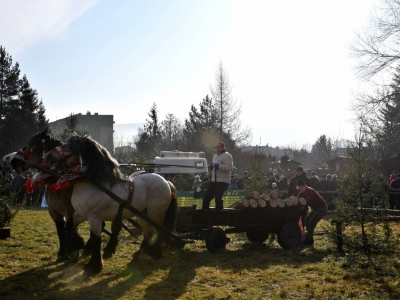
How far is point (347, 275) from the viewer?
7066 millimetres

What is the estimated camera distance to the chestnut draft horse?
8.02 metres

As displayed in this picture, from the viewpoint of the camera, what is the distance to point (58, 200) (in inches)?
325

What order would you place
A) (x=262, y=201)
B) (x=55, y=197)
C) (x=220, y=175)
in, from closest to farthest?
(x=55, y=197)
(x=220, y=175)
(x=262, y=201)

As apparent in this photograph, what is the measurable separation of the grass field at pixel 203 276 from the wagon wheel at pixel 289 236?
24 cm

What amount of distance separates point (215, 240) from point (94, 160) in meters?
3.31

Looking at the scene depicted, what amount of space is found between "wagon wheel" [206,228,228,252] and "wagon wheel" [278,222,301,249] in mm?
1331

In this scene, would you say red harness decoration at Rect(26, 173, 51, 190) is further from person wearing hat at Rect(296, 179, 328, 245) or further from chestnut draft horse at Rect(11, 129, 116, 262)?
person wearing hat at Rect(296, 179, 328, 245)

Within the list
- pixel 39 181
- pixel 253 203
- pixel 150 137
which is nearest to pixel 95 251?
pixel 39 181

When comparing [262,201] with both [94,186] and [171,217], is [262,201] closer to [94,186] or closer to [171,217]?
[171,217]

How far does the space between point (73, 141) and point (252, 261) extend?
3802 millimetres

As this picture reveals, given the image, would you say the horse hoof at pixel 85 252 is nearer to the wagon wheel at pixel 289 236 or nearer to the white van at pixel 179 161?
the wagon wheel at pixel 289 236

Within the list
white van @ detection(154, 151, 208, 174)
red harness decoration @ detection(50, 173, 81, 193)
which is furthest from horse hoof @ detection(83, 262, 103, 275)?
white van @ detection(154, 151, 208, 174)

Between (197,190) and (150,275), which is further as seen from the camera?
(197,190)

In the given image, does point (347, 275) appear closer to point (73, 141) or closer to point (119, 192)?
point (119, 192)
